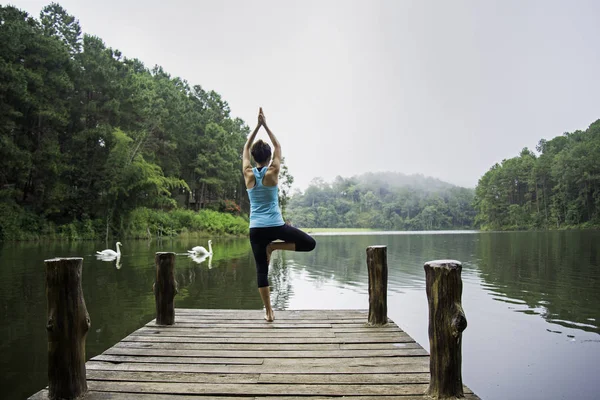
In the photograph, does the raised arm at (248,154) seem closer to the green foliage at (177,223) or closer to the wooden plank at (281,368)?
the wooden plank at (281,368)

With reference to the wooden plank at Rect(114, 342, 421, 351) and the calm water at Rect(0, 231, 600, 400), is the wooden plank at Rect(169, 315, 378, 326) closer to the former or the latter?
the wooden plank at Rect(114, 342, 421, 351)

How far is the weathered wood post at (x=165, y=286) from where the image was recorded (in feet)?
15.6

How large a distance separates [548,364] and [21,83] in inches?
1050

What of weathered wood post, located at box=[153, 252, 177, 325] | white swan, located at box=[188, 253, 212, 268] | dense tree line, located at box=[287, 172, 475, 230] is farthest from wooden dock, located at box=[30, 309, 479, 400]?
dense tree line, located at box=[287, 172, 475, 230]

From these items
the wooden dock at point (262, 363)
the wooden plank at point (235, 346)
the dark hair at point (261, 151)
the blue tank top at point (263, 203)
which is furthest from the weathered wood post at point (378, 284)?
the dark hair at point (261, 151)

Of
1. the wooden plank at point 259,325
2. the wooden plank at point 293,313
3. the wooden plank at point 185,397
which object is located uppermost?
the wooden plank at point 185,397

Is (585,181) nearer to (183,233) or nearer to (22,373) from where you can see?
(183,233)

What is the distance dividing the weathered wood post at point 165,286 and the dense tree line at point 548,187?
211ft

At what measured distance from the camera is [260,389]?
9.41 feet

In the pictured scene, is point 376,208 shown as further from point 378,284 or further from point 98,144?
point 378,284

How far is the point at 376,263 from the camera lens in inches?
187

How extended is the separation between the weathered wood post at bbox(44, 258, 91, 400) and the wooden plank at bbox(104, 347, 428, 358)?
3.08 feet

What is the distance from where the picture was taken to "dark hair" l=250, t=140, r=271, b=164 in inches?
171

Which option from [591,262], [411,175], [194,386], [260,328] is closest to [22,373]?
[260,328]
